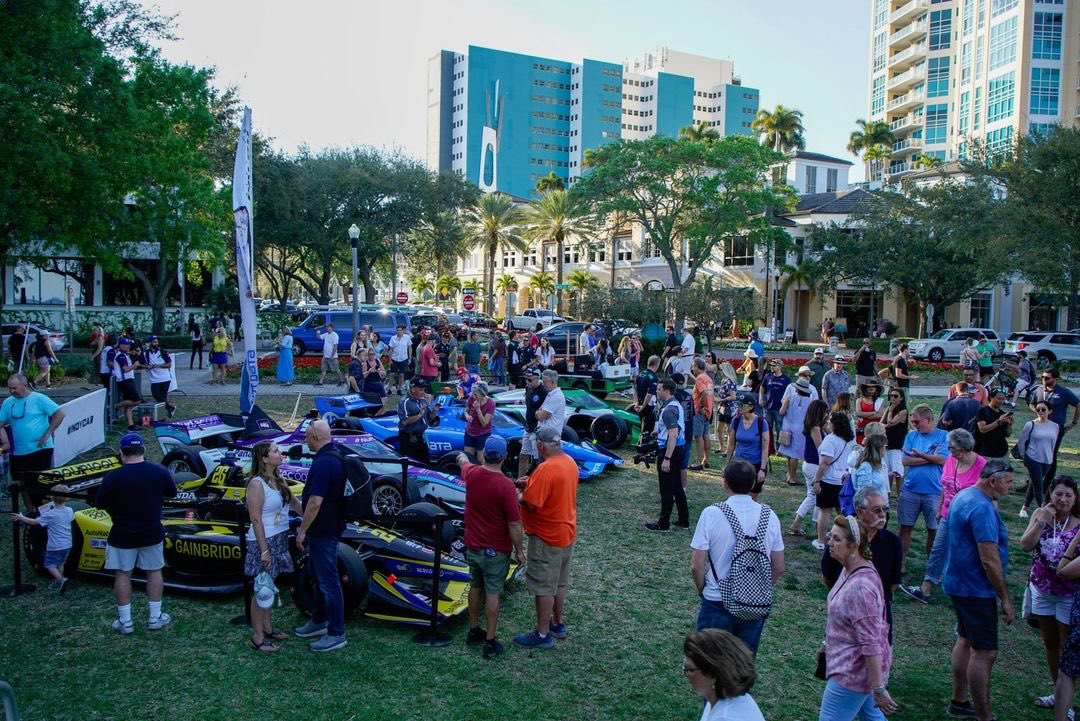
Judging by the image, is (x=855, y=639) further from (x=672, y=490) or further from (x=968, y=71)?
(x=968, y=71)

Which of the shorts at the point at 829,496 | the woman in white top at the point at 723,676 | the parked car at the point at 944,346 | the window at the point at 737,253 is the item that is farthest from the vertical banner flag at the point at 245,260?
the window at the point at 737,253

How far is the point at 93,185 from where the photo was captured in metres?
21.8

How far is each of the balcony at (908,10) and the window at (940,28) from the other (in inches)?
54.6

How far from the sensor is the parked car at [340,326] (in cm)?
3077

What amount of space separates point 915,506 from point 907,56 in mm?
80319

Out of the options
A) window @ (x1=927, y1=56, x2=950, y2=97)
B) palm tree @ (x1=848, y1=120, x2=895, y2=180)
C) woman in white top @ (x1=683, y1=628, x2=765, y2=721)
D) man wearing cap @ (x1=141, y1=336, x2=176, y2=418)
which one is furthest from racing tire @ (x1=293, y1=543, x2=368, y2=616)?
window @ (x1=927, y1=56, x2=950, y2=97)

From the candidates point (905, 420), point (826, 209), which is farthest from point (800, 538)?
point (826, 209)

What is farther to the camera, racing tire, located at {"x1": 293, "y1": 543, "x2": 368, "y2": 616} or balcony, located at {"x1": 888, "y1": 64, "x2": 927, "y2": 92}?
balcony, located at {"x1": 888, "y1": 64, "x2": 927, "y2": 92}

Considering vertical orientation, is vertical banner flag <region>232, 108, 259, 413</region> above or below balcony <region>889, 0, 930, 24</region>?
below

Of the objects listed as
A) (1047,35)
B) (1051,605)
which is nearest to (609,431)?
(1051,605)

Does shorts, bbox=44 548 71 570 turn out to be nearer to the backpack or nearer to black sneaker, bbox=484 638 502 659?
black sneaker, bbox=484 638 502 659

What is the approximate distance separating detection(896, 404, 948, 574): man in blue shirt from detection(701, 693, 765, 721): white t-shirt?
584 centimetres

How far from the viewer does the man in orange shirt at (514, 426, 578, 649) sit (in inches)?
250

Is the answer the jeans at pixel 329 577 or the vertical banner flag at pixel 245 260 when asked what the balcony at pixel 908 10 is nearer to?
the vertical banner flag at pixel 245 260
